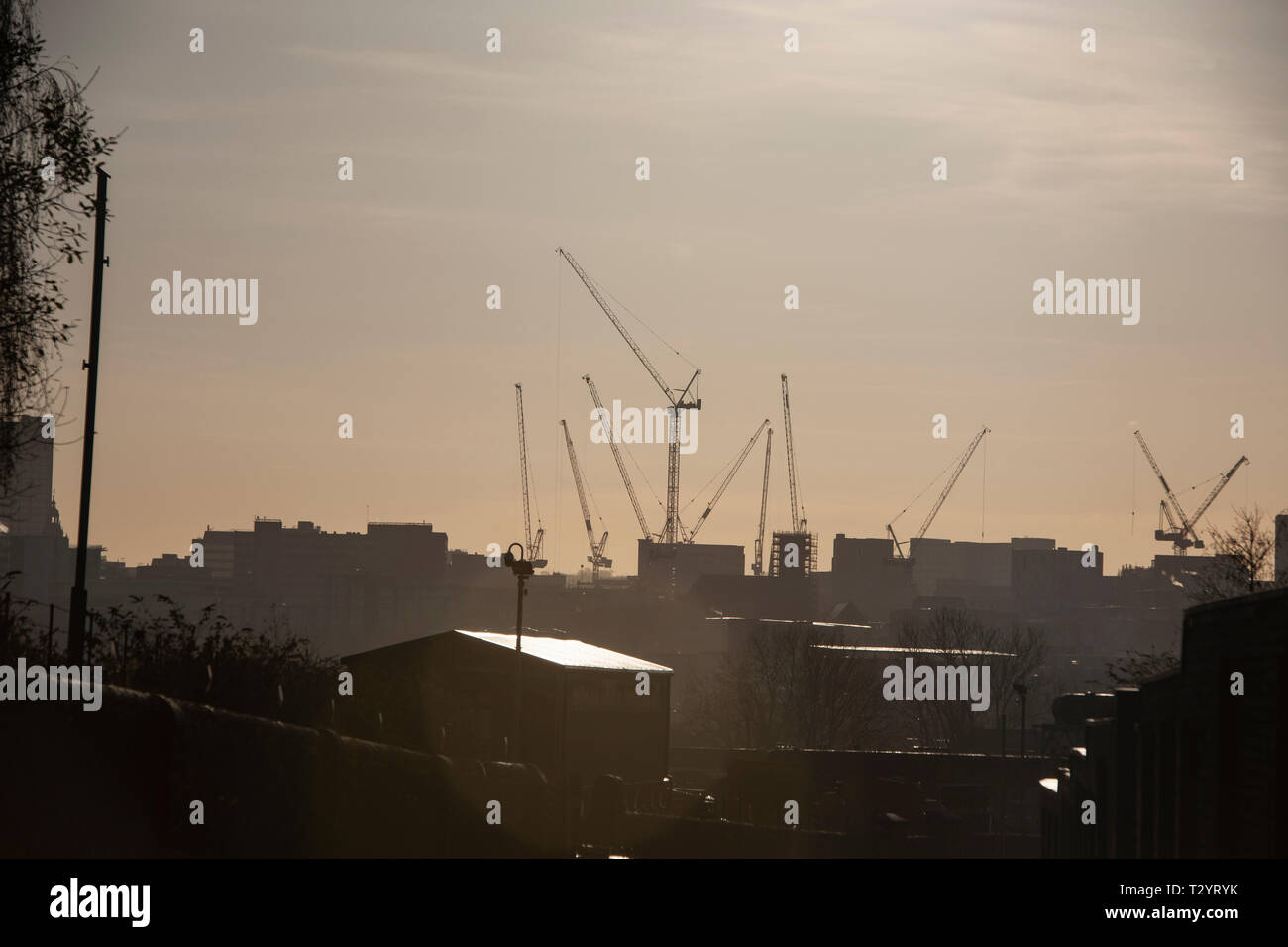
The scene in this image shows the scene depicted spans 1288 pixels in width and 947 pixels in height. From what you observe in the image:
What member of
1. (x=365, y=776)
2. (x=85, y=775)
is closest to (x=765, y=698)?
(x=365, y=776)

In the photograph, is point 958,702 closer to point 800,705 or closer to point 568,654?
point 800,705

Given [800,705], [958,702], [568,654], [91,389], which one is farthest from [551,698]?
[958,702]

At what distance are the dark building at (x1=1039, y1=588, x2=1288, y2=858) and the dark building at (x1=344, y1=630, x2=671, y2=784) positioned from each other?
2300 cm

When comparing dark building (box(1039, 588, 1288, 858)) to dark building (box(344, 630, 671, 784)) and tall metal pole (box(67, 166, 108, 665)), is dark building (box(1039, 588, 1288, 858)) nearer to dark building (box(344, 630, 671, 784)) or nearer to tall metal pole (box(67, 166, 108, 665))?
tall metal pole (box(67, 166, 108, 665))

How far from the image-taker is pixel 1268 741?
43.4 feet

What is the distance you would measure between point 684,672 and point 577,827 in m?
134

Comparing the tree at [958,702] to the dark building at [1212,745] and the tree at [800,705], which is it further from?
the dark building at [1212,745]

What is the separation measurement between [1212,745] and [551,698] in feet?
120

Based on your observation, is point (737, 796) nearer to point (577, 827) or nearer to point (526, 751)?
point (526, 751)

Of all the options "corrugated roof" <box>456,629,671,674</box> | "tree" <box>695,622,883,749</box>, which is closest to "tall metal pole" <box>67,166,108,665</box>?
"corrugated roof" <box>456,629,671,674</box>

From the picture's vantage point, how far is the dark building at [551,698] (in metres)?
48.2

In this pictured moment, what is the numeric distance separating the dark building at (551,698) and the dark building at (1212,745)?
75.4ft

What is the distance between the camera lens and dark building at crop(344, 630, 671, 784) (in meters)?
48.2
